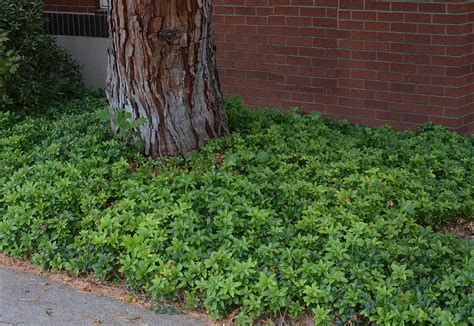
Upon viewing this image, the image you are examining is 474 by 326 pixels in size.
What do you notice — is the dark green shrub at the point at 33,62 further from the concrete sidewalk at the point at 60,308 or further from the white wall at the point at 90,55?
the concrete sidewalk at the point at 60,308

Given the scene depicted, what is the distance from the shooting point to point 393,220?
5301mm

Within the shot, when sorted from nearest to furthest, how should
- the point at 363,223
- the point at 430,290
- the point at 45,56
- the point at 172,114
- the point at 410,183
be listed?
1. the point at 430,290
2. the point at 363,223
3. the point at 410,183
4. the point at 172,114
5. the point at 45,56

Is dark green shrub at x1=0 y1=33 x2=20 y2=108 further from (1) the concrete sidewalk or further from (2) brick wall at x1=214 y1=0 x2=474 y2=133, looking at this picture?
(1) the concrete sidewalk

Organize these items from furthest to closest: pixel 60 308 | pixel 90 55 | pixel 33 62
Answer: pixel 90 55
pixel 33 62
pixel 60 308

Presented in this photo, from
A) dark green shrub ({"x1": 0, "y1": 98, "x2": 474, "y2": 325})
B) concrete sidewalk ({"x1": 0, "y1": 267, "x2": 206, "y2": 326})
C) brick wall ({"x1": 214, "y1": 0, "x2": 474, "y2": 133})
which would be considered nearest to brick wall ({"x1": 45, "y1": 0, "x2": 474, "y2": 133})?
brick wall ({"x1": 214, "y1": 0, "x2": 474, "y2": 133})

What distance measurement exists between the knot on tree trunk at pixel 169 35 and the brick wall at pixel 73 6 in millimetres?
4617

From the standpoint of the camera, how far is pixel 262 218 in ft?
17.1

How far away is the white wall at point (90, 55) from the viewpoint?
10805 millimetres

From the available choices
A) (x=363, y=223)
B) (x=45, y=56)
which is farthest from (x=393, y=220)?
(x=45, y=56)

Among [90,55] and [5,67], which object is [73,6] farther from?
[5,67]

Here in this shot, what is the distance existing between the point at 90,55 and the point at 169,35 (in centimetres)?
467

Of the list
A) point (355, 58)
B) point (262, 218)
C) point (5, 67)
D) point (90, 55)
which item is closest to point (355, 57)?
point (355, 58)

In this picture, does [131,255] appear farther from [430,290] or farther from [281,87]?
[281,87]

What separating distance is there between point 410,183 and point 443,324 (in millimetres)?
1894
